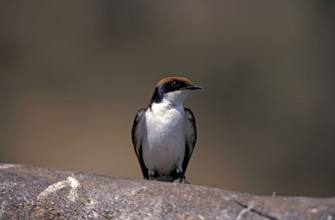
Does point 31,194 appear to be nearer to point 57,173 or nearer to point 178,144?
point 57,173

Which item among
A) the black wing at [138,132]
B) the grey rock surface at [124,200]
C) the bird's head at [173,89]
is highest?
the bird's head at [173,89]

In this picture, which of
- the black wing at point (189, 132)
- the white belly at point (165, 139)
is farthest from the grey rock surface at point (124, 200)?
the black wing at point (189, 132)

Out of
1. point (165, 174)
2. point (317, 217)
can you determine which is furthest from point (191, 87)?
point (317, 217)

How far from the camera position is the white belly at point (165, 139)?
196 inches

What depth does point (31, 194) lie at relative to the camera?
3.88 m

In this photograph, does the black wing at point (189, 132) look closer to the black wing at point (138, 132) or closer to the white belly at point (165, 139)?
the white belly at point (165, 139)

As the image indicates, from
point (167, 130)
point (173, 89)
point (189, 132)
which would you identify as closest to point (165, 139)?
point (167, 130)

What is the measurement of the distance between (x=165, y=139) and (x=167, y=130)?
51 millimetres

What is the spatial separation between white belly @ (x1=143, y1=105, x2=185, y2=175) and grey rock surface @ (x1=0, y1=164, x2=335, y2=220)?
1.01 metres

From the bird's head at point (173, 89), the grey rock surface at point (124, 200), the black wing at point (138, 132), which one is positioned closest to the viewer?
the grey rock surface at point (124, 200)

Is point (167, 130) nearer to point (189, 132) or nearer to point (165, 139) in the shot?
point (165, 139)

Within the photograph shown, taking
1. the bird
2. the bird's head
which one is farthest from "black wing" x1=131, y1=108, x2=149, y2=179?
the bird's head

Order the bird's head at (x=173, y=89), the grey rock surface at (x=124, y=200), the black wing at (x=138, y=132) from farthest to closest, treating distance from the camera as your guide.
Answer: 1. the black wing at (x=138, y=132)
2. the bird's head at (x=173, y=89)
3. the grey rock surface at (x=124, y=200)

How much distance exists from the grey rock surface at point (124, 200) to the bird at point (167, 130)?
102cm
